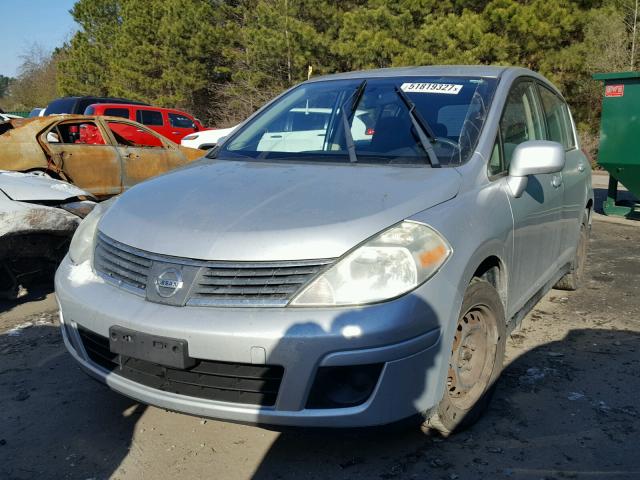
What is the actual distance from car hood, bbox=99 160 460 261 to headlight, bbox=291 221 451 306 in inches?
2.3

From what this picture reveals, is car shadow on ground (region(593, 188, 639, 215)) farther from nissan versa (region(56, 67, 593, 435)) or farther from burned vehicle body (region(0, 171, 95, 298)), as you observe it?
burned vehicle body (region(0, 171, 95, 298))

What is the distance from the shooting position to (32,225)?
4867 mm

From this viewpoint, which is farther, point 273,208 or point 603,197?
point 603,197

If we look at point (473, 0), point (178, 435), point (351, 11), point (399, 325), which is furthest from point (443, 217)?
point (351, 11)

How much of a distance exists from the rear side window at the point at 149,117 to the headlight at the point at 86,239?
1470 centimetres

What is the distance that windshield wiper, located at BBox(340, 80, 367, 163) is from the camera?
3213 mm

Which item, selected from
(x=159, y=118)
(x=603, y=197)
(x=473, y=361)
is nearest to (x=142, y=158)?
(x=473, y=361)

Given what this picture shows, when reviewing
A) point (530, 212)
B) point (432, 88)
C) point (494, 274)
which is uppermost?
point (432, 88)

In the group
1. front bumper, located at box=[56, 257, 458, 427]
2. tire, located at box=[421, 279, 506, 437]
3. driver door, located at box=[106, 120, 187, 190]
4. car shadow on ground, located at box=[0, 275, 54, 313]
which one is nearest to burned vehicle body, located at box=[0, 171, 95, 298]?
car shadow on ground, located at box=[0, 275, 54, 313]

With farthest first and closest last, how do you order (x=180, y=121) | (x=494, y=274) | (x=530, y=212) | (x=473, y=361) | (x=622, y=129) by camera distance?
(x=180, y=121) → (x=622, y=129) → (x=530, y=212) → (x=494, y=274) → (x=473, y=361)

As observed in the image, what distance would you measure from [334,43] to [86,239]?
2126 cm

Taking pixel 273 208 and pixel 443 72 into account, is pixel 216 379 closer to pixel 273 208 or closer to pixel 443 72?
pixel 273 208

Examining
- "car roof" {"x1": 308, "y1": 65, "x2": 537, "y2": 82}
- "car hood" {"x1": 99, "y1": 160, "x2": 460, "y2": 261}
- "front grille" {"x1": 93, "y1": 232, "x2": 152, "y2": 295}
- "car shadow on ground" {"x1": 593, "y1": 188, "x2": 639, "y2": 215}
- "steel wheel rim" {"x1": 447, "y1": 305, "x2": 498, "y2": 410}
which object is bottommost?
"car shadow on ground" {"x1": 593, "y1": 188, "x2": 639, "y2": 215}

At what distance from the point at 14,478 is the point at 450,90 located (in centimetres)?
294
